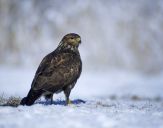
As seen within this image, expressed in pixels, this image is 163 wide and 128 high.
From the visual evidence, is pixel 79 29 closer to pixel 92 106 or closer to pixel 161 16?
pixel 161 16

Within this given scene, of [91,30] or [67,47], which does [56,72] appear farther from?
[91,30]

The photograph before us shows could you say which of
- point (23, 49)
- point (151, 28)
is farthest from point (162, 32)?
point (23, 49)

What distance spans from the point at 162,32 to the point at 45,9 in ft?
37.6

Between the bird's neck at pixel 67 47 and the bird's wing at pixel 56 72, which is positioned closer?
the bird's wing at pixel 56 72

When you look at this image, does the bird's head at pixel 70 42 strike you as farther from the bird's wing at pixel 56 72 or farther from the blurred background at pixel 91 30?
the blurred background at pixel 91 30

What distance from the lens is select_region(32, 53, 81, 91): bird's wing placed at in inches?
577

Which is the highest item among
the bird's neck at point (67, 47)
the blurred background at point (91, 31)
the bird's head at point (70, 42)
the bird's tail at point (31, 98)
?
the blurred background at point (91, 31)

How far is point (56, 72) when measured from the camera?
48.7 ft

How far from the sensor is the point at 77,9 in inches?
2291

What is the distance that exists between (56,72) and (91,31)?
42.3 meters

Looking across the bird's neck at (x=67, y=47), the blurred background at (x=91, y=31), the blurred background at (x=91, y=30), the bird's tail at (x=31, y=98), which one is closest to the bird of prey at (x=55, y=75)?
the bird's tail at (x=31, y=98)

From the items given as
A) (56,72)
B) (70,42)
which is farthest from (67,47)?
(56,72)

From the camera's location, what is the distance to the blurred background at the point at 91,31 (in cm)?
5425

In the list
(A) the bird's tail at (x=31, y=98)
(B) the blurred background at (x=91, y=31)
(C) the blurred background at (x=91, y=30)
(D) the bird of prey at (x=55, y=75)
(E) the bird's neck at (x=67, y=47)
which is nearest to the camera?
(A) the bird's tail at (x=31, y=98)
